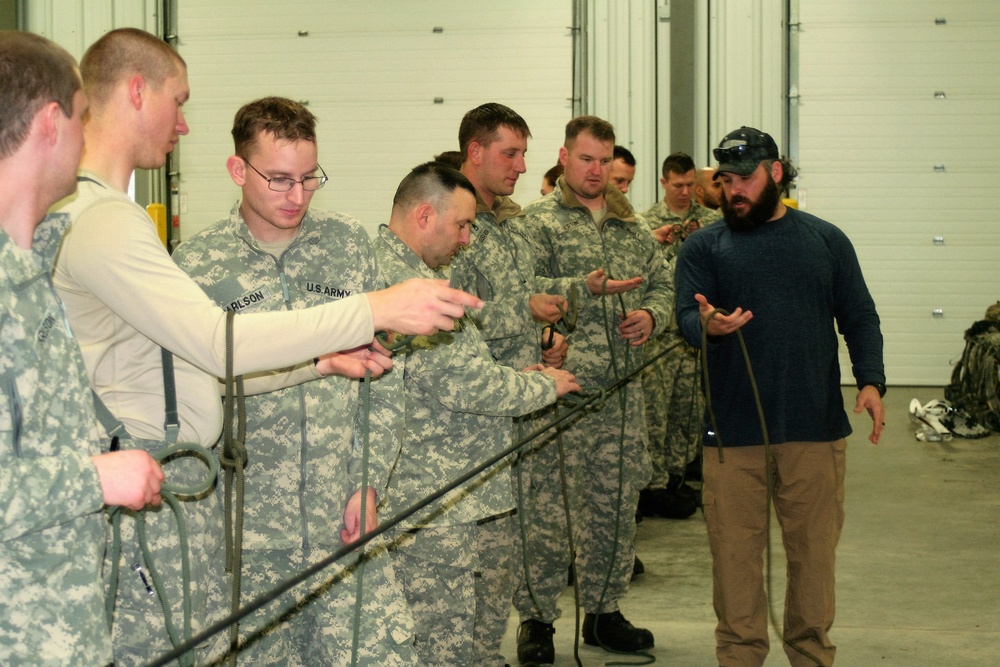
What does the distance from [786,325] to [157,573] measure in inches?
96.6

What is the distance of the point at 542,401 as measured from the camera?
150 inches

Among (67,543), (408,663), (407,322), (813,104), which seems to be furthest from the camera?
(813,104)

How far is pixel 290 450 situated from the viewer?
2883 millimetres

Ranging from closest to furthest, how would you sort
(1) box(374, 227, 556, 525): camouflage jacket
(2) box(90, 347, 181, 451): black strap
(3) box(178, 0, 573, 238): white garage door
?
(2) box(90, 347, 181, 451): black strap < (1) box(374, 227, 556, 525): camouflage jacket < (3) box(178, 0, 573, 238): white garage door

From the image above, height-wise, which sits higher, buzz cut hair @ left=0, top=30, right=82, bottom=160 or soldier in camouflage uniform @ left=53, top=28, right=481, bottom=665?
buzz cut hair @ left=0, top=30, right=82, bottom=160

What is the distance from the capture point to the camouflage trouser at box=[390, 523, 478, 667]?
364 cm

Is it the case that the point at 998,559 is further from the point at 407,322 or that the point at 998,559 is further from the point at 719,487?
the point at 407,322

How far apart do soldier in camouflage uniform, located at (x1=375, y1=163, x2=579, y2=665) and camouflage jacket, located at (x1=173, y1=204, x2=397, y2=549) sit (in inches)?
19.4

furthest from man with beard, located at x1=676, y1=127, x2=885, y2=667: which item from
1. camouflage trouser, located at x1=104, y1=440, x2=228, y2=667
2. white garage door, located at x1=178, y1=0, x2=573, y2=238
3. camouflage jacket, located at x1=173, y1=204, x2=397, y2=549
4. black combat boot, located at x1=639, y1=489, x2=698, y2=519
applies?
white garage door, located at x1=178, y1=0, x2=573, y2=238

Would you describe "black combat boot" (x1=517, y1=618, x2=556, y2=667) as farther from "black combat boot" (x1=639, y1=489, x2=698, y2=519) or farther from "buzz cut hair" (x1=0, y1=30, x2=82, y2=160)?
"buzz cut hair" (x1=0, y1=30, x2=82, y2=160)

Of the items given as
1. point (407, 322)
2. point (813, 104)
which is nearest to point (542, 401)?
point (407, 322)

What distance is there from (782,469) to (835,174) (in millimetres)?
8190

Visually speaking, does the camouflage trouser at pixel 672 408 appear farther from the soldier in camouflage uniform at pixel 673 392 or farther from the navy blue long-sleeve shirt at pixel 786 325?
the navy blue long-sleeve shirt at pixel 786 325

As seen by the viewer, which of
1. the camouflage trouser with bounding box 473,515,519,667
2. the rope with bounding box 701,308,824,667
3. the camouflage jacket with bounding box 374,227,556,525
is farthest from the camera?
the camouflage trouser with bounding box 473,515,519,667
